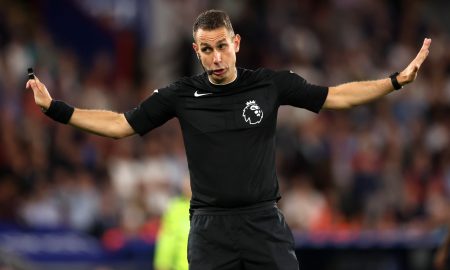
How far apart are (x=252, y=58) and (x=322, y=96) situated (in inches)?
375

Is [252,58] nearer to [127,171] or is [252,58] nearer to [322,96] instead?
[127,171]

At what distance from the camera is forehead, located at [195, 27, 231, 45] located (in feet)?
20.0

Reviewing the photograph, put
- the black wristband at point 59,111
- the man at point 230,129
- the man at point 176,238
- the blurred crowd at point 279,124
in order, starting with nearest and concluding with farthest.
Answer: the man at point 230,129
the black wristband at point 59,111
the man at point 176,238
the blurred crowd at point 279,124

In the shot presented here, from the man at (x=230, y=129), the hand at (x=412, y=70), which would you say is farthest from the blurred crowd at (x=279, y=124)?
the hand at (x=412, y=70)

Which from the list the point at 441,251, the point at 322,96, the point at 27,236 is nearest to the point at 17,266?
the point at 27,236

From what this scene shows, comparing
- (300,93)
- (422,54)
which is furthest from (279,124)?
(422,54)

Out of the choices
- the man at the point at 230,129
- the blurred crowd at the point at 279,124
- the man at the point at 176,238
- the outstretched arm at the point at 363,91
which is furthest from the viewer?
the blurred crowd at the point at 279,124

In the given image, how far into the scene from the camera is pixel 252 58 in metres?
15.8

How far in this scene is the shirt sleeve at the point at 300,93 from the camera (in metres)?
6.26

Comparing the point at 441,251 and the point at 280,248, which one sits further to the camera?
the point at 441,251

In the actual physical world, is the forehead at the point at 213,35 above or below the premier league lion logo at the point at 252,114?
above

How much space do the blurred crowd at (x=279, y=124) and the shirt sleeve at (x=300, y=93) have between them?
5686 mm

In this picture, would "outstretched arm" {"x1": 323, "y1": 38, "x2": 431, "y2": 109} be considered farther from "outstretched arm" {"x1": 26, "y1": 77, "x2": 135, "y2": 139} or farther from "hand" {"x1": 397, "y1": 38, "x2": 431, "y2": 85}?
"outstretched arm" {"x1": 26, "y1": 77, "x2": 135, "y2": 139}

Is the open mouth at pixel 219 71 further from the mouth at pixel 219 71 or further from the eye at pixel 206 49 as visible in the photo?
the eye at pixel 206 49
